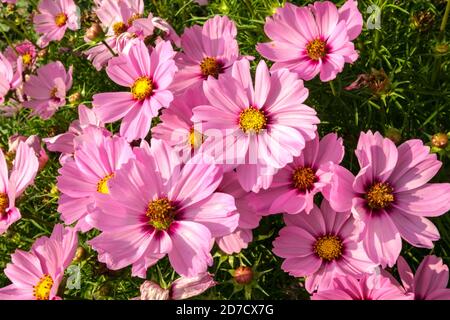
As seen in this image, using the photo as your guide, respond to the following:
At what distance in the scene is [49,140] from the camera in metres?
1.18

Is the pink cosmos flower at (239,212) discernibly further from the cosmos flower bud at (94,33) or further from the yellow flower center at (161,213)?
the cosmos flower bud at (94,33)

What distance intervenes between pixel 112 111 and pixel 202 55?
28cm

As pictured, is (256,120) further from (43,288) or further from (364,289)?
(43,288)

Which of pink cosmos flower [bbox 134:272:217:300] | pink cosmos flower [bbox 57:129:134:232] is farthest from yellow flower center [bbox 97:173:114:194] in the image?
pink cosmos flower [bbox 134:272:217:300]

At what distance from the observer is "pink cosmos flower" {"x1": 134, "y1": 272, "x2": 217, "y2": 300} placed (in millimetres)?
882

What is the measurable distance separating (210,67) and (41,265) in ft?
2.01

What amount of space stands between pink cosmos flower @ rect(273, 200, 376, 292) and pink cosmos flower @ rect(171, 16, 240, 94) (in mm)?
408

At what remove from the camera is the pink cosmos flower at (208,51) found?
1.09m

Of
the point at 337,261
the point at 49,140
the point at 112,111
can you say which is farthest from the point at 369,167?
the point at 49,140

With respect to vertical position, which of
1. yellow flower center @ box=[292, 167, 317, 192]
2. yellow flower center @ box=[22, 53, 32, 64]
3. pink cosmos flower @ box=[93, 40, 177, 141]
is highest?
yellow flower center @ box=[22, 53, 32, 64]

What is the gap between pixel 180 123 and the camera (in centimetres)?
97

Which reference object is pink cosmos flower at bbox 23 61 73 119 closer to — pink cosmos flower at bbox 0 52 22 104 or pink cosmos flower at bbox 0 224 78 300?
pink cosmos flower at bbox 0 52 22 104
